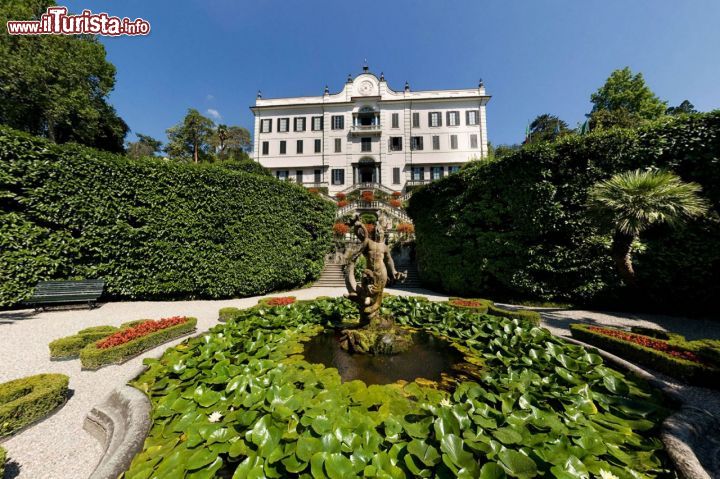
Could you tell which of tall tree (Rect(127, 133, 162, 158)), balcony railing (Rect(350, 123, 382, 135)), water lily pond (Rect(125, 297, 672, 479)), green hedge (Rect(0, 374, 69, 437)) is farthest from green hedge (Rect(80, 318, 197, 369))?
tall tree (Rect(127, 133, 162, 158))

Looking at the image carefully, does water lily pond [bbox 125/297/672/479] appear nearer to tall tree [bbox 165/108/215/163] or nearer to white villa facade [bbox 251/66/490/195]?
white villa facade [bbox 251/66/490/195]

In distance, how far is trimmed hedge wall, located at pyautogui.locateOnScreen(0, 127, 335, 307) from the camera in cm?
819

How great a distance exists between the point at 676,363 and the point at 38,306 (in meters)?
15.9

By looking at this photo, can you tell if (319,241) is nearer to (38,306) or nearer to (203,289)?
(203,289)

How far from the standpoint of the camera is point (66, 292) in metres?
8.42

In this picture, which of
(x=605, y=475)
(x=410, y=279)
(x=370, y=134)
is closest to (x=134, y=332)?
(x=605, y=475)

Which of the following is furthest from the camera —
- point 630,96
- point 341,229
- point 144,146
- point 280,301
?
point 144,146

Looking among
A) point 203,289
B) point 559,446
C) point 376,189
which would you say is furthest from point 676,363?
point 376,189

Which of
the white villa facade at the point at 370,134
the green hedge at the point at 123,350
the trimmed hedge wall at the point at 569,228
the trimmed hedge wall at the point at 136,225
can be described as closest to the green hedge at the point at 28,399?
the green hedge at the point at 123,350

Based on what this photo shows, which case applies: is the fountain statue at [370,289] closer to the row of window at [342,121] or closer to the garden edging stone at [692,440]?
the garden edging stone at [692,440]

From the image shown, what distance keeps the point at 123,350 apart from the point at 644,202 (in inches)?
495

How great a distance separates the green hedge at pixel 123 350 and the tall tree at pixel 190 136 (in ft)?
108

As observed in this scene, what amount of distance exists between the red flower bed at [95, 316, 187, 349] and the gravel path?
46 cm

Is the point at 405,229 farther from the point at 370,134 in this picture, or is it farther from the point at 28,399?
the point at 28,399
